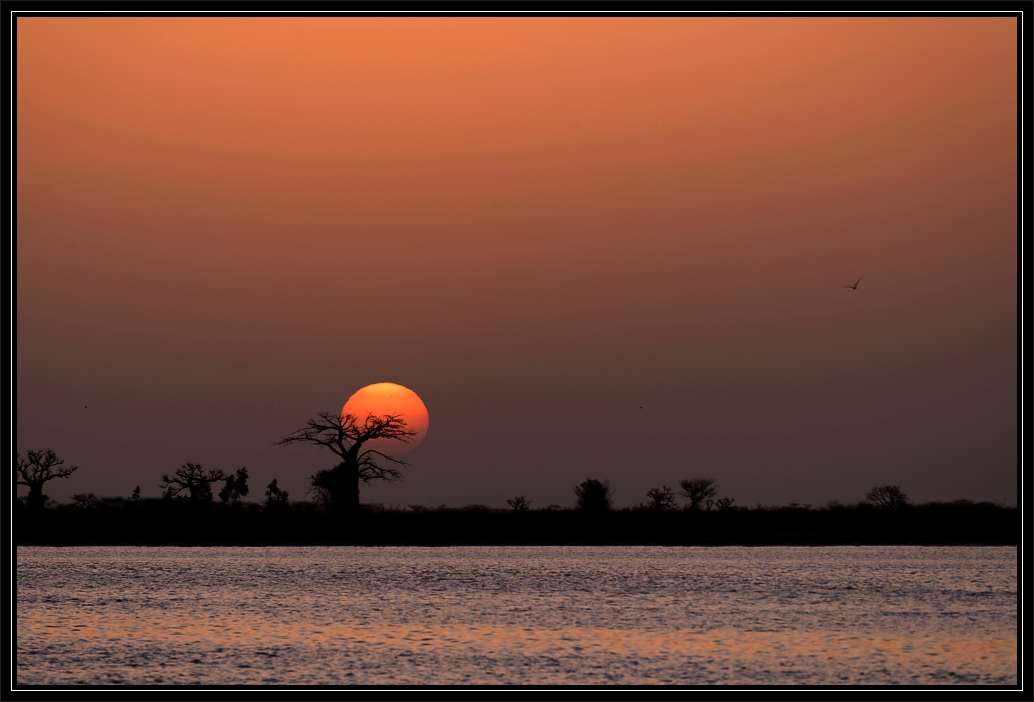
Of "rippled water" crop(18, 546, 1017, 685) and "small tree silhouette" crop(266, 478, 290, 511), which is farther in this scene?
"small tree silhouette" crop(266, 478, 290, 511)

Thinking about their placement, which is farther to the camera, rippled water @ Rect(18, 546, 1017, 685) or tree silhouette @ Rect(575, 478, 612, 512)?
tree silhouette @ Rect(575, 478, 612, 512)

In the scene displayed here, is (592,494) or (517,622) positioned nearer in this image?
(517,622)

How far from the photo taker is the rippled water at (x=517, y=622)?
3189 centimetres

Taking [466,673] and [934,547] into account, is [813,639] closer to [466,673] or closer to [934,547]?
[466,673]

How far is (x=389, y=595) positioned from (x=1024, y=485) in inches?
1194

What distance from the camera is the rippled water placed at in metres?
31.9

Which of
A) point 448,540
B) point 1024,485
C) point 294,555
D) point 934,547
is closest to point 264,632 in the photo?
point 1024,485

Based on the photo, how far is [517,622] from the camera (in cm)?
4222

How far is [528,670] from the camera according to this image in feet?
104

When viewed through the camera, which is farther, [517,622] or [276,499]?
[276,499]

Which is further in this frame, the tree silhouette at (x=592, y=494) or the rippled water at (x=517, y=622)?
the tree silhouette at (x=592, y=494)

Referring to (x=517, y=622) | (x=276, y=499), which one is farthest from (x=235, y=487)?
(x=517, y=622)

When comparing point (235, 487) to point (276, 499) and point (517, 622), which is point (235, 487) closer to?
point (276, 499)

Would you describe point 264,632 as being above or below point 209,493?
below
